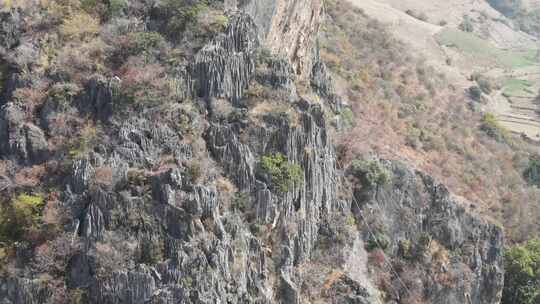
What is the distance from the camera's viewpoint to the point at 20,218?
80.8 ft

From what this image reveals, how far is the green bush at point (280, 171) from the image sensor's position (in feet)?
91.5

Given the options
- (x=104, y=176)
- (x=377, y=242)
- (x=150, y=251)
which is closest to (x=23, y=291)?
(x=150, y=251)

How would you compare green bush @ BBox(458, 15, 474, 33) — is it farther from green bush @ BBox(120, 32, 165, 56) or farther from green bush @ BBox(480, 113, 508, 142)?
green bush @ BBox(120, 32, 165, 56)

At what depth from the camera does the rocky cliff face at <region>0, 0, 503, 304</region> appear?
23719mm

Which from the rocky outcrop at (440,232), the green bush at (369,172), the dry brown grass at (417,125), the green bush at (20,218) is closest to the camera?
the green bush at (20,218)

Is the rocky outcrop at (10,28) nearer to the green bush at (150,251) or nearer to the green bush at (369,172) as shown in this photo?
the green bush at (150,251)

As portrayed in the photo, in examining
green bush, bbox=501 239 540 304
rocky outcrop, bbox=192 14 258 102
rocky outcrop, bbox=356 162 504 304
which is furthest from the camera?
green bush, bbox=501 239 540 304

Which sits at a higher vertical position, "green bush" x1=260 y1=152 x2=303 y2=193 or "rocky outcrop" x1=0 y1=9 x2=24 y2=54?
"rocky outcrop" x1=0 y1=9 x2=24 y2=54

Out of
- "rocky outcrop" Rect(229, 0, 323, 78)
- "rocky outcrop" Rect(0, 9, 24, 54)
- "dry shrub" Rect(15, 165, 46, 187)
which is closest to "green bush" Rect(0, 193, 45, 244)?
"dry shrub" Rect(15, 165, 46, 187)

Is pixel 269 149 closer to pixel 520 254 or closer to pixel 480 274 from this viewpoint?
pixel 480 274

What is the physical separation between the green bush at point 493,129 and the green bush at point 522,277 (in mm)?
21479

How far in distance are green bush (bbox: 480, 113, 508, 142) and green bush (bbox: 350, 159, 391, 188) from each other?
3208 centimetres

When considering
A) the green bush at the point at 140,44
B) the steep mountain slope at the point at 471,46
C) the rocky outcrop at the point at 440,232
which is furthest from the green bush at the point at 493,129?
the green bush at the point at 140,44

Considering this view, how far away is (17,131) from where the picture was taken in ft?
89.1
